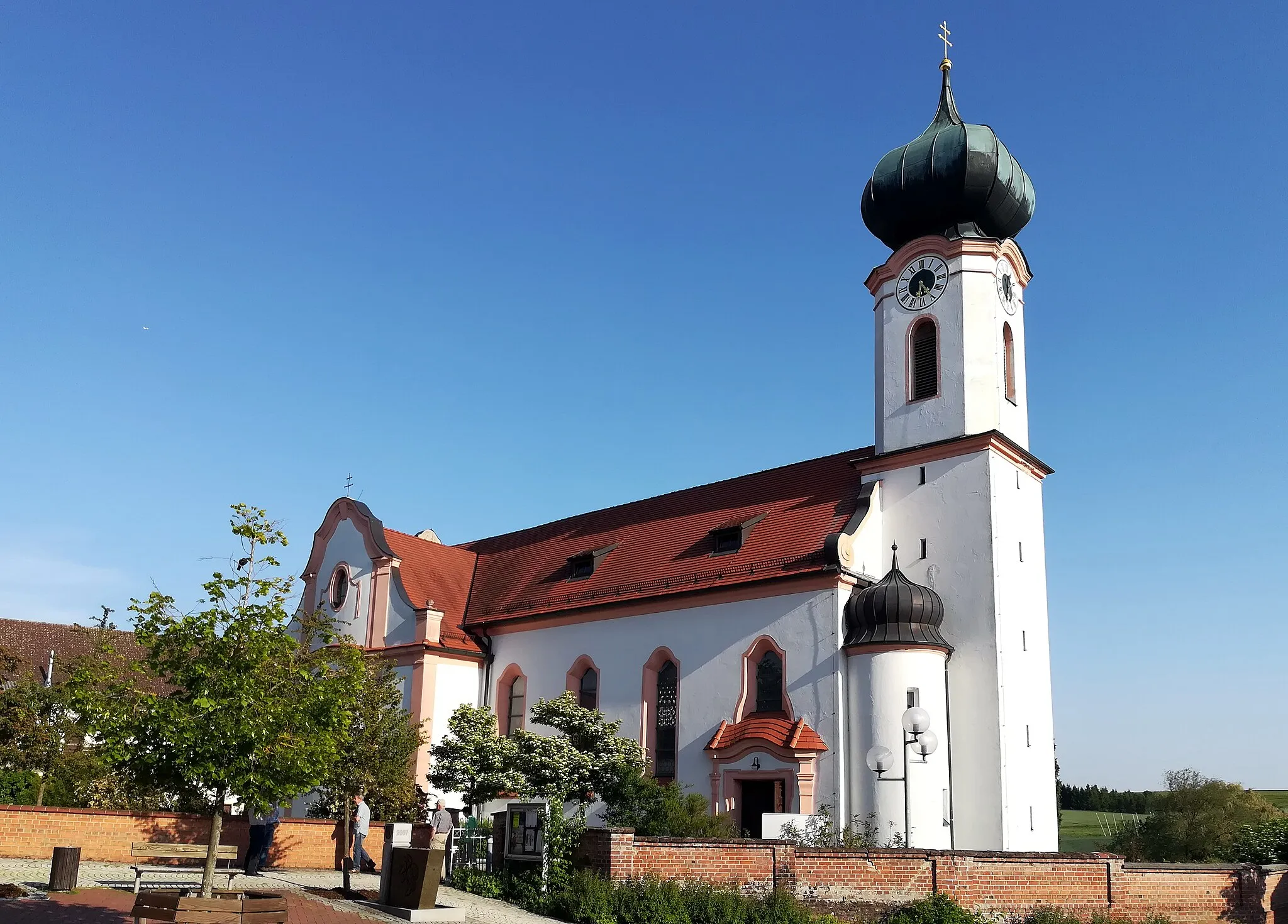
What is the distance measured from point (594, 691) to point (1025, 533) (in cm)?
1154

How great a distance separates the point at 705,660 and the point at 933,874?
9341mm

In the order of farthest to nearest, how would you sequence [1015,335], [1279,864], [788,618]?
[1015,335] < [788,618] < [1279,864]

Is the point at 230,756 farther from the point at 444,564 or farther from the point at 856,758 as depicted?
the point at 444,564

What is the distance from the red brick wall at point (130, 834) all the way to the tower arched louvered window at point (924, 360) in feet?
49.5

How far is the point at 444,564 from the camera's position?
3741 cm

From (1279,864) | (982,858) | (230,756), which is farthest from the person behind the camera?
(1279,864)

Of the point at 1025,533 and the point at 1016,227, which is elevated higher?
the point at 1016,227

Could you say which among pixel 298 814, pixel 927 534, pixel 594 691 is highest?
pixel 927 534

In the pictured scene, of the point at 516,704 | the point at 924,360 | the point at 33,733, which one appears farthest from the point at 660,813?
the point at 33,733

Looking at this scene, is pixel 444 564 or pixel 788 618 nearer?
pixel 788 618

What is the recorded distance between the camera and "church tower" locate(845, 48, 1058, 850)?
78.2 feet

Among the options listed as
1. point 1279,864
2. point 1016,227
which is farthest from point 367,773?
point 1016,227

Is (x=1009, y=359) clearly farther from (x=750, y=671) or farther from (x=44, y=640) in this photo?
(x=44, y=640)

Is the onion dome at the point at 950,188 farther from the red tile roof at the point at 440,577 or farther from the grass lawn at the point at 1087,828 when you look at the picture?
the grass lawn at the point at 1087,828
